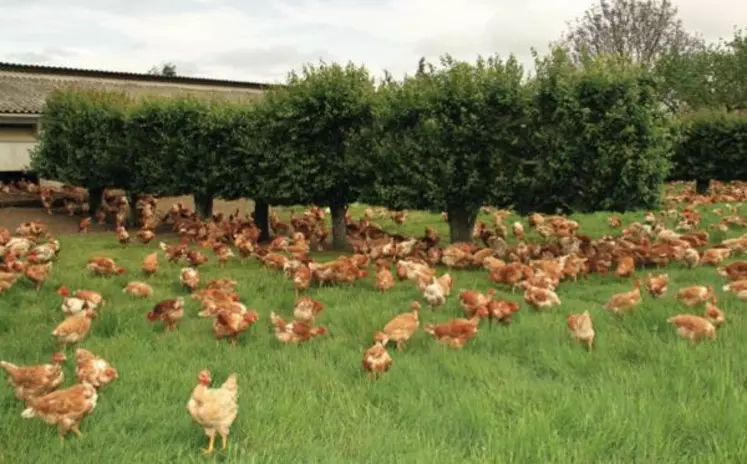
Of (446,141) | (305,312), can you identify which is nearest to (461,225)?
(446,141)

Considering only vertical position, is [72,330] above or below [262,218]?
above

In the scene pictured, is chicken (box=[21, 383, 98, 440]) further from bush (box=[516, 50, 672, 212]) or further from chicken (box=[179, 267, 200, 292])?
bush (box=[516, 50, 672, 212])

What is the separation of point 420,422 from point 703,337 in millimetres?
3053

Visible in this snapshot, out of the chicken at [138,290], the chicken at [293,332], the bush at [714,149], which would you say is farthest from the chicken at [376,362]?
the bush at [714,149]

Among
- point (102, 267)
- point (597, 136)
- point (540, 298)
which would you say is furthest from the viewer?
point (597, 136)

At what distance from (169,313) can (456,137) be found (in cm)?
636

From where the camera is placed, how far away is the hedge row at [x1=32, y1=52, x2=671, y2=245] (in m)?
11.7

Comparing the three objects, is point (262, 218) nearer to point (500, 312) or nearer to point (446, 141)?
point (446, 141)

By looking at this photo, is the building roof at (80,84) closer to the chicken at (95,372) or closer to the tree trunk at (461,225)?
the tree trunk at (461,225)

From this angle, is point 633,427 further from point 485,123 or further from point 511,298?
point 485,123

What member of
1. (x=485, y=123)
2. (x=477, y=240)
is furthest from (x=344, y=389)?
(x=477, y=240)

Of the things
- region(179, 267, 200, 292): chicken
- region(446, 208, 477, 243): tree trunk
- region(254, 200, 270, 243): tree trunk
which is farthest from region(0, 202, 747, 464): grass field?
region(254, 200, 270, 243): tree trunk

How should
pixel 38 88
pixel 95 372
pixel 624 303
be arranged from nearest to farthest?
pixel 95 372 → pixel 624 303 → pixel 38 88

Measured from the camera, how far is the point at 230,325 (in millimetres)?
7086
